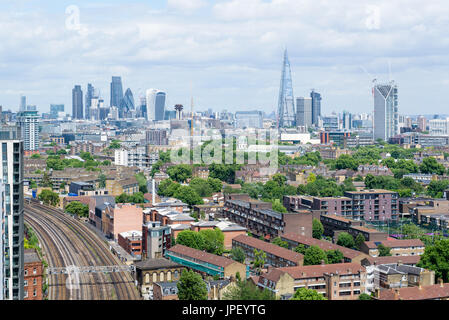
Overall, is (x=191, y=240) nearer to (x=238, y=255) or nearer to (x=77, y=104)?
(x=238, y=255)

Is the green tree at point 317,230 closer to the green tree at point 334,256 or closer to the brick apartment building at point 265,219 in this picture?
the brick apartment building at point 265,219

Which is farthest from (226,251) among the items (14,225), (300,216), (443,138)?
(443,138)

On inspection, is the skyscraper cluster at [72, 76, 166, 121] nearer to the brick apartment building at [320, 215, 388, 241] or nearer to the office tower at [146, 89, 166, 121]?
the office tower at [146, 89, 166, 121]

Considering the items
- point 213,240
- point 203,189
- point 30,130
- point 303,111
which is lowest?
point 213,240

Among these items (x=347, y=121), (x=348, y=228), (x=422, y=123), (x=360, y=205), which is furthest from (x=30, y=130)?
(x=347, y=121)

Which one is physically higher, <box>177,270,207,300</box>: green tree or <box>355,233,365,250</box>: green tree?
<box>177,270,207,300</box>: green tree

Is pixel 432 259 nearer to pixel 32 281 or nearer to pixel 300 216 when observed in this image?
pixel 300 216

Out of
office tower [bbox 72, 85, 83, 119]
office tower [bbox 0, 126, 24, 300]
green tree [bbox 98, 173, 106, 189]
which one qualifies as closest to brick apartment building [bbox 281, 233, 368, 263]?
office tower [bbox 0, 126, 24, 300]
